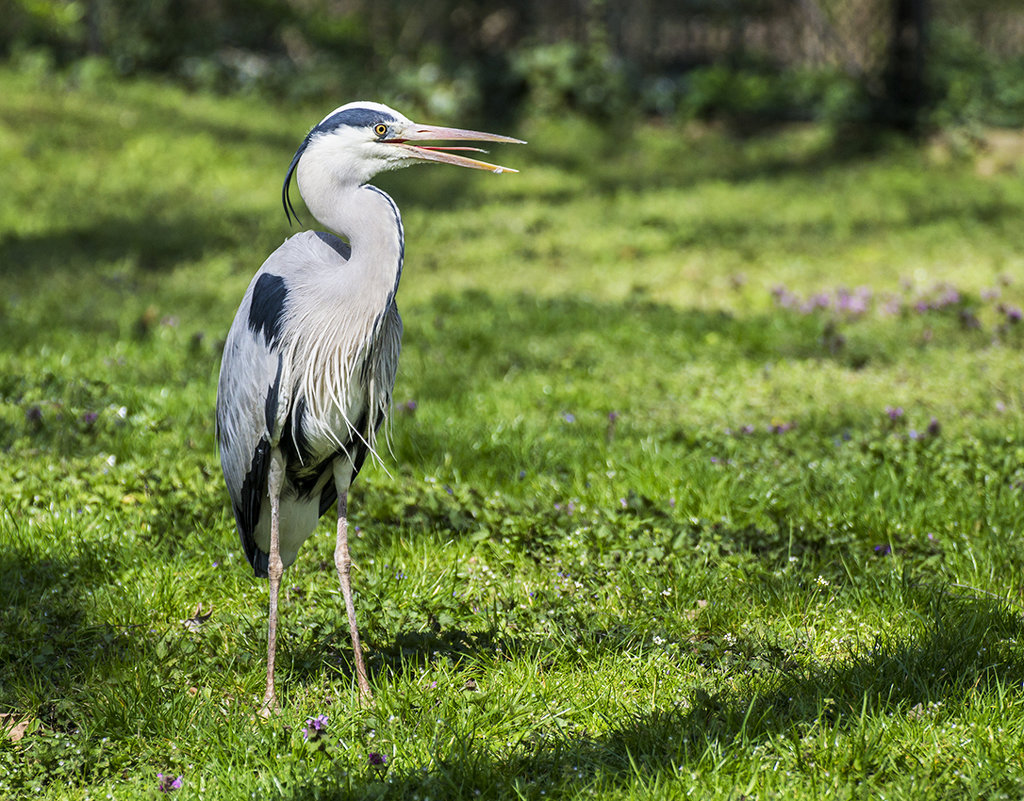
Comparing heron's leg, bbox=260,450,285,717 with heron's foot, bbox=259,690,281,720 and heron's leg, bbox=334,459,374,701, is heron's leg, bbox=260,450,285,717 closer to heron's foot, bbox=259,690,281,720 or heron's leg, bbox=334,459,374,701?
heron's foot, bbox=259,690,281,720

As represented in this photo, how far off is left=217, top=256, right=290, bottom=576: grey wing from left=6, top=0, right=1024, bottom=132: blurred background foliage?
11016mm

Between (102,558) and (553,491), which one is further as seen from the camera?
(553,491)

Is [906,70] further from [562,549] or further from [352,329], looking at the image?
[352,329]

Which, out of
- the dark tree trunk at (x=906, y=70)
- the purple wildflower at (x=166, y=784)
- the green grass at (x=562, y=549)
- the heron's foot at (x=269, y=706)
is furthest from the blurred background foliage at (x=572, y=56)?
the purple wildflower at (x=166, y=784)

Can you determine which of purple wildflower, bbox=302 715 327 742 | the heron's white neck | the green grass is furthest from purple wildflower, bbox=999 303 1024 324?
purple wildflower, bbox=302 715 327 742

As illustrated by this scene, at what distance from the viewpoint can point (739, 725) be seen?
269cm

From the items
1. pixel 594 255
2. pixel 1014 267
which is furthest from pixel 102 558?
pixel 1014 267

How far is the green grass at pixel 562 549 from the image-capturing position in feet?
8.61

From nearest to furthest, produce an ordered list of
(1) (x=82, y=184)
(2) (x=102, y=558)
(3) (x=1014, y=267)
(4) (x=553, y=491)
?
1. (2) (x=102, y=558)
2. (4) (x=553, y=491)
3. (3) (x=1014, y=267)
4. (1) (x=82, y=184)

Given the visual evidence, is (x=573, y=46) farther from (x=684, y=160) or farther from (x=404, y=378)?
(x=404, y=378)

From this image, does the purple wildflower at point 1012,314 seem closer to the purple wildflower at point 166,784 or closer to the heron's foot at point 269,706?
the heron's foot at point 269,706

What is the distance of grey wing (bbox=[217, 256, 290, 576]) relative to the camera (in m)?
2.92

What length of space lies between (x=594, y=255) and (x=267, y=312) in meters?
6.08

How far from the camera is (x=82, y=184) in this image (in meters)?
9.95
